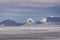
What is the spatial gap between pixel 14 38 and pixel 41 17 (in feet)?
2.72

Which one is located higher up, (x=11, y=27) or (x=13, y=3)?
(x=13, y=3)

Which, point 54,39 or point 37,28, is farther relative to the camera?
point 54,39

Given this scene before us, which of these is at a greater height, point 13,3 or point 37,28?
point 13,3

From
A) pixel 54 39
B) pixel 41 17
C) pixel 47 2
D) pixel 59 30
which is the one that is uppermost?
pixel 47 2

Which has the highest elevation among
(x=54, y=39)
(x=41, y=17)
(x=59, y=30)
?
(x=41, y=17)

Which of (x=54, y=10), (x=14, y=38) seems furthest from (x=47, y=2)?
(x=14, y=38)

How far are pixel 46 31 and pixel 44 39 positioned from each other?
196 millimetres

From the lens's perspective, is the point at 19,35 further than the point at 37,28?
Yes

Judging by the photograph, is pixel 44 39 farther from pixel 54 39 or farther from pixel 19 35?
pixel 19 35

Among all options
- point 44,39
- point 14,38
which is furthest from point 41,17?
point 14,38

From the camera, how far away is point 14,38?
2943 millimetres

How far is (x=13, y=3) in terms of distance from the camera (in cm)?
284

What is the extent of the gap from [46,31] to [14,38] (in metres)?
0.78

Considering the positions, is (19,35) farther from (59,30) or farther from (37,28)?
(59,30)
